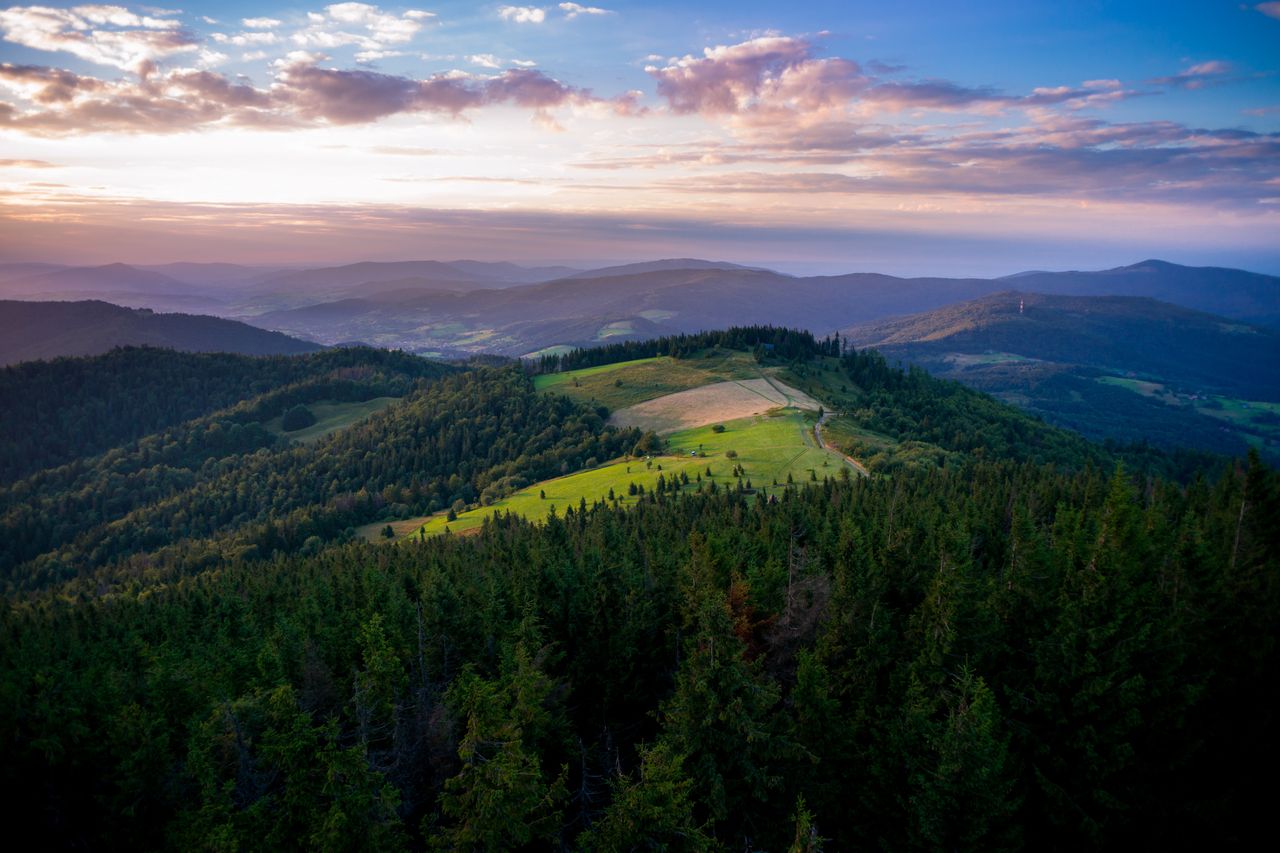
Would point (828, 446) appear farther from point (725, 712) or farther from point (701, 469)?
point (725, 712)

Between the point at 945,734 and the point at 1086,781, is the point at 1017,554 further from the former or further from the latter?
the point at 945,734

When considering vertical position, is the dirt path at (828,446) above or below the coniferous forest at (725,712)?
below

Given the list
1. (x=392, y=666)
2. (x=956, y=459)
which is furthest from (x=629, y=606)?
(x=956, y=459)

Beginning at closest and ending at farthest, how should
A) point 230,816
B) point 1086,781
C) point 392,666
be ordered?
point 230,816 < point 1086,781 < point 392,666

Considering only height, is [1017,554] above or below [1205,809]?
above

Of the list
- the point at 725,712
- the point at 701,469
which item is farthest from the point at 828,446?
the point at 725,712

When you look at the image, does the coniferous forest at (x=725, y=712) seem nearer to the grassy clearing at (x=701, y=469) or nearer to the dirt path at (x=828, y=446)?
the dirt path at (x=828, y=446)

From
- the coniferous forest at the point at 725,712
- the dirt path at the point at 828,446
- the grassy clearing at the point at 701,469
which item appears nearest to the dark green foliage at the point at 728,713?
the coniferous forest at the point at 725,712
